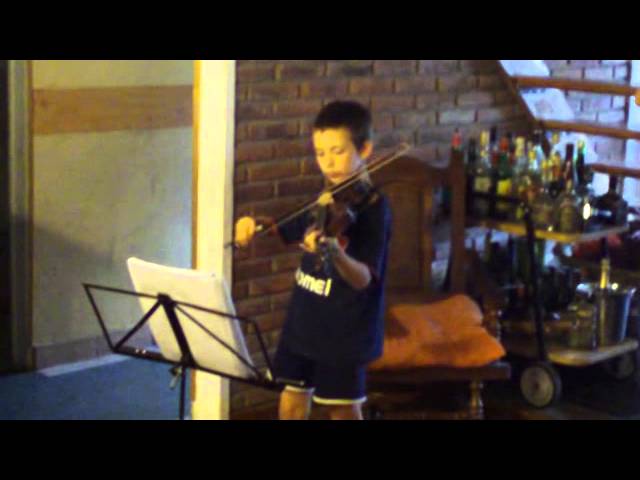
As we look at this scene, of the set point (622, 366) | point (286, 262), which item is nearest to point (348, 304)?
point (286, 262)

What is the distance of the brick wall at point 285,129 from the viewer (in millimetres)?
3488

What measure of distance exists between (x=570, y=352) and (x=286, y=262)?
1.05 meters

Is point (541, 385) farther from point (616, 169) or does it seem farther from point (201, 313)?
point (201, 313)

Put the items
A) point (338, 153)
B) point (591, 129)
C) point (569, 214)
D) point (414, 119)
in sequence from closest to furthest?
point (338, 153) → point (569, 214) → point (414, 119) → point (591, 129)

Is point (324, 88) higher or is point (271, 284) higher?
point (324, 88)

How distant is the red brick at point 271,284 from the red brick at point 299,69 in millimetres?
647

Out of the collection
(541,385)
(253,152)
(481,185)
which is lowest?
(541,385)

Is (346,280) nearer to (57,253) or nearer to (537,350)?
(537,350)

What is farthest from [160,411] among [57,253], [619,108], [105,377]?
[619,108]

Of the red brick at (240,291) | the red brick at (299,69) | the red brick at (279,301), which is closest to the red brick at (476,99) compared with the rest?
the red brick at (299,69)

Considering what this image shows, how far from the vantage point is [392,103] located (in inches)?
154

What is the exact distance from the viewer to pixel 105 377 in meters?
4.27

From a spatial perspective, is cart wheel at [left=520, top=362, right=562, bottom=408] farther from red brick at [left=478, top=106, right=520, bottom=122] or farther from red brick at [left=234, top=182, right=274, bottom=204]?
Answer: red brick at [left=234, top=182, right=274, bottom=204]

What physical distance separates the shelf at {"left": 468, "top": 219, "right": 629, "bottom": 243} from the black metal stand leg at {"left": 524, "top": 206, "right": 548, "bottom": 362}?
1.8 inches
